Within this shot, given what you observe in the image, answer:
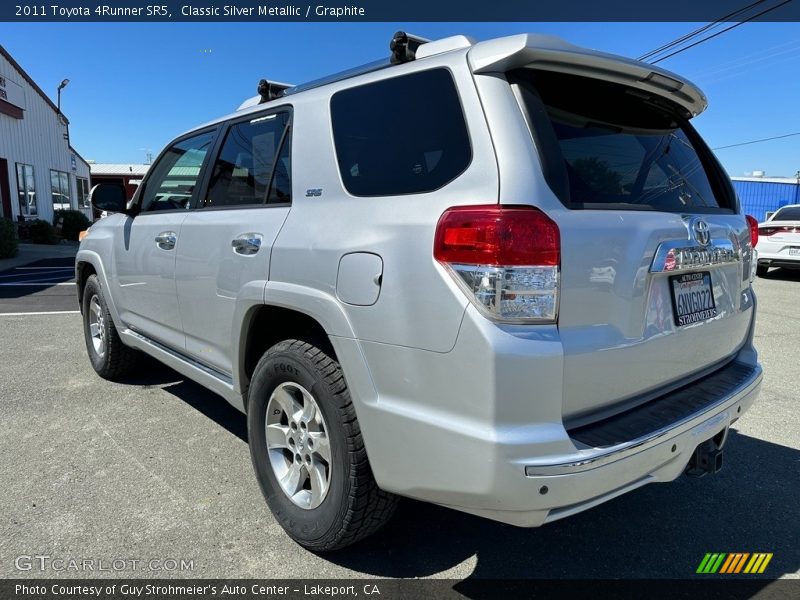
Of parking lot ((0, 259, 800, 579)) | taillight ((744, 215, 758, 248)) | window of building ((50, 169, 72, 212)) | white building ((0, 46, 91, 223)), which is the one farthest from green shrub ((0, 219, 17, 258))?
taillight ((744, 215, 758, 248))

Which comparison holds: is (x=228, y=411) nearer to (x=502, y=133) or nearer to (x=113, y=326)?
(x=113, y=326)

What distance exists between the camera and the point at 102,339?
15.1ft

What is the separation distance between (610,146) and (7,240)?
56.1 ft

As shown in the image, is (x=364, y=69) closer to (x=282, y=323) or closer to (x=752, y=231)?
(x=282, y=323)

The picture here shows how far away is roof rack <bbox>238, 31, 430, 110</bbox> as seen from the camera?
2236 mm

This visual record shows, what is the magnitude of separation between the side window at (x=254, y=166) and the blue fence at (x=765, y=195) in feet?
122

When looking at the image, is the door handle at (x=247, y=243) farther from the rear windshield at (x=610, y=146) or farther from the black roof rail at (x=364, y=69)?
the rear windshield at (x=610, y=146)

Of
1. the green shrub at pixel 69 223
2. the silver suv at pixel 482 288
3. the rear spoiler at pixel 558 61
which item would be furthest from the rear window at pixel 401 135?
the green shrub at pixel 69 223

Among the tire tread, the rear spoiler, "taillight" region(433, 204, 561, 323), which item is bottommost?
the tire tread

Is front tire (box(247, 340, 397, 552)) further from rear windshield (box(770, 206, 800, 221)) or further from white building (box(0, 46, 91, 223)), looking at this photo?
white building (box(0, 46, 91, 223))

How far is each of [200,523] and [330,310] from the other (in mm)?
1326

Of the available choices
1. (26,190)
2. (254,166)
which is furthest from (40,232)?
(254,166)

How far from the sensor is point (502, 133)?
5.99 feet

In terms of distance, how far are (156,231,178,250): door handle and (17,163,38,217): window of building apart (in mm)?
20004
